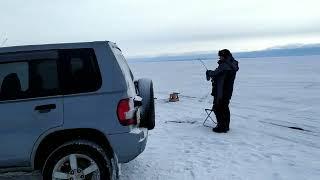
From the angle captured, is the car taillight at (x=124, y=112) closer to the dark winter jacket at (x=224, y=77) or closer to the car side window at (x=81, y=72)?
the car side window at (x=81, y=72)

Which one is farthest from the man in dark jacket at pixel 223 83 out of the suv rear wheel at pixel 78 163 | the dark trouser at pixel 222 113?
the suv rear wheel at pixel 78 163

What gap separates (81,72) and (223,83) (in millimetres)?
4952

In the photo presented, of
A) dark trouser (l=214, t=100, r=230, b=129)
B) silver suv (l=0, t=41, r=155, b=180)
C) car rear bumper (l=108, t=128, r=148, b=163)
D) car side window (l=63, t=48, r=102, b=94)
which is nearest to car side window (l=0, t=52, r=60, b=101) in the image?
silver suv (l=0, t=41, r=155, b=180)

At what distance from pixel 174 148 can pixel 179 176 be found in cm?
191

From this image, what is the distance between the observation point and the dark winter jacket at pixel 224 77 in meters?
9.12

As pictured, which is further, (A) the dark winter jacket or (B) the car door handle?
(A) the dark winter jacket

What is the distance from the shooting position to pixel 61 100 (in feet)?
15.5

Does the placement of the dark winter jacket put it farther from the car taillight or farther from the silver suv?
the car taillight

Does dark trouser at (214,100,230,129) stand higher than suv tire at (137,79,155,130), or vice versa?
suv tire at (137,79,155,130)

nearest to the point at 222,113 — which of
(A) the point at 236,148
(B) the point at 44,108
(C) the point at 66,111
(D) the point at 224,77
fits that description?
(D) the point at 224,77

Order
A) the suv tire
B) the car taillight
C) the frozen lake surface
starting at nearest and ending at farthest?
the car taillight → the suv tire → the frozen lake surface

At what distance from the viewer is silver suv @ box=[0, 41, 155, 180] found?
4719mm

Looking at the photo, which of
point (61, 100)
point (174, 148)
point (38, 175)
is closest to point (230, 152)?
point (174, 148)

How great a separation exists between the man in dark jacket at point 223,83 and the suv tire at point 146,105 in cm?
343
